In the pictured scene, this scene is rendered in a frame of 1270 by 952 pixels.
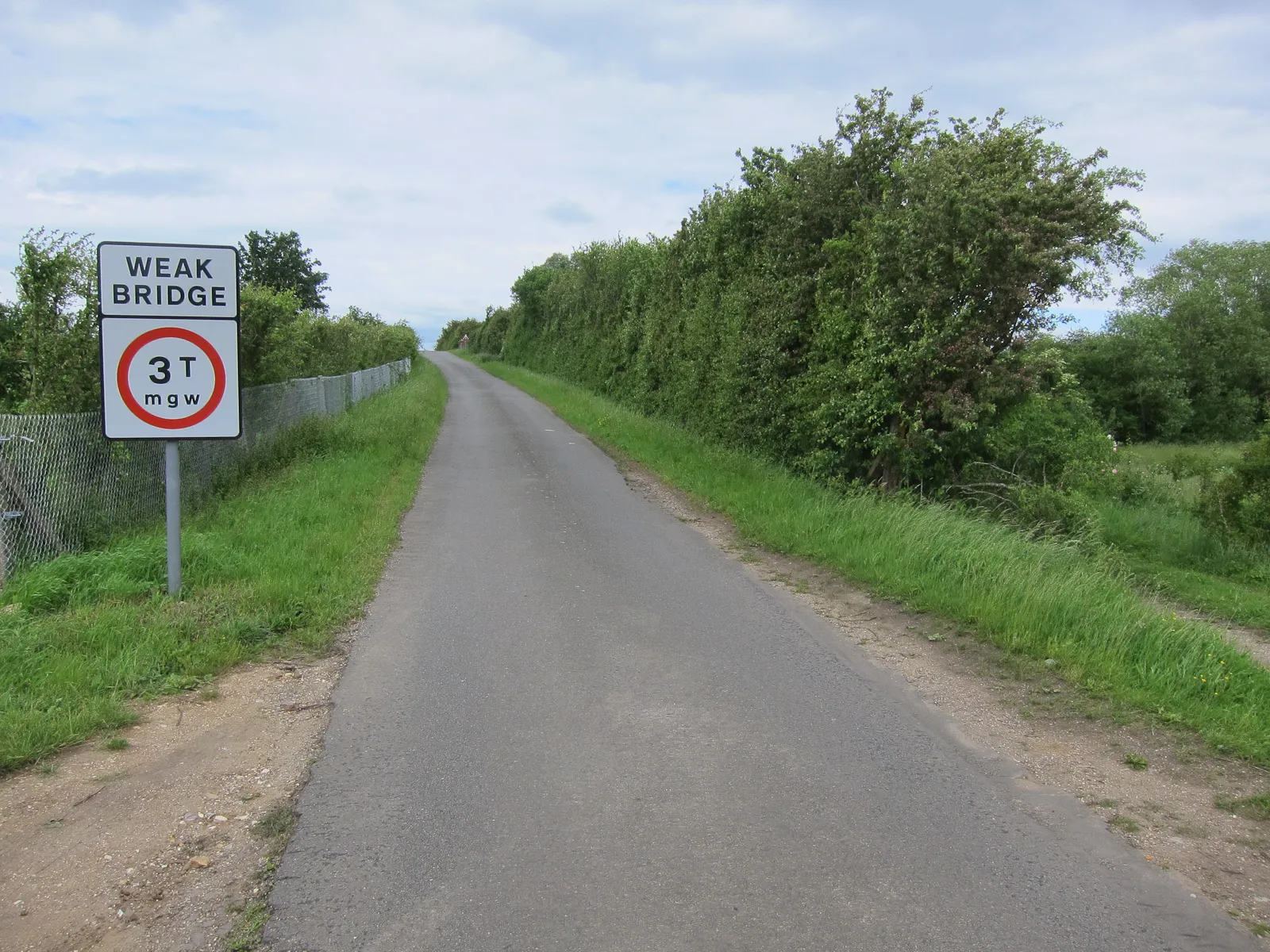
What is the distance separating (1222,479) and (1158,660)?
26.6 ft

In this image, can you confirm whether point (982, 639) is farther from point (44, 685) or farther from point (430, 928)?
→ point (44, 685)

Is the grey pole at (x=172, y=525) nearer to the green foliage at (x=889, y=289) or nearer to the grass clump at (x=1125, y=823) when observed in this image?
the grass clump at (x=1125, y=823)

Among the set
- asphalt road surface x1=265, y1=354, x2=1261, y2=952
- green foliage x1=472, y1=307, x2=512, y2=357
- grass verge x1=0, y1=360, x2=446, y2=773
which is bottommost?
asphalt road surface x1=265, y1=354, x2=1261, y2=952

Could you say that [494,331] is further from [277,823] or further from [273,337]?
[277,823]

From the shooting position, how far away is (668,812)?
13.0 feet

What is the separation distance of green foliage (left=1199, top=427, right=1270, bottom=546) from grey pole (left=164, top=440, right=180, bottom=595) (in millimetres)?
12163

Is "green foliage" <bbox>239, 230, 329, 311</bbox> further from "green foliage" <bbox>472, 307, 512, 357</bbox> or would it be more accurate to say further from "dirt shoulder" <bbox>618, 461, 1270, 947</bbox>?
"dirt shoulder" <bbox>618, 461, 1270, 947</bbox>

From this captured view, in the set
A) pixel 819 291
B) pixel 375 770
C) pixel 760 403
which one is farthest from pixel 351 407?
pixel 375 770

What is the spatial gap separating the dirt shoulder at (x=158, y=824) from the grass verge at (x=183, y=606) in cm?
32

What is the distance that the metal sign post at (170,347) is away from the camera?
6547 mm

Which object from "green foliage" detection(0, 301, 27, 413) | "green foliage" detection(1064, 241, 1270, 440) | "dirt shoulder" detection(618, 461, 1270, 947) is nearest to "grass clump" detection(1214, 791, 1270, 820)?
"dirt shoulder" detection(618, 461, 1270, 947)

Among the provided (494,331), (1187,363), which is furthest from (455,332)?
(1187,363)

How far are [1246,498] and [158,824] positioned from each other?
12690mm

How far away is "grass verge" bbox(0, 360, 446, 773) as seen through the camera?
4.92 metres
